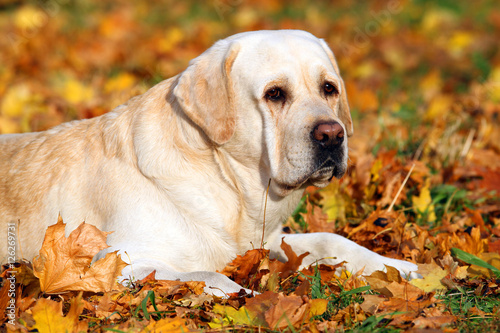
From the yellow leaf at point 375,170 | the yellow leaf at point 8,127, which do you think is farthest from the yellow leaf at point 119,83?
the yellow leaf at point 375,170

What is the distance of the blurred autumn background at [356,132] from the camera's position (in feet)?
8.47

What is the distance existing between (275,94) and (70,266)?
146cm

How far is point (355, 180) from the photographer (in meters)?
4.31

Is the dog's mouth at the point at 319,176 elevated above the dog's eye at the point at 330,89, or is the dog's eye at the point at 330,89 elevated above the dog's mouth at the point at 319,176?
the dog's eye at the point at 330,89

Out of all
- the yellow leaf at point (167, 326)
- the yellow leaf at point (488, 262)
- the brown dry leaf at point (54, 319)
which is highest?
the brown dry leaf at point (54, 319)

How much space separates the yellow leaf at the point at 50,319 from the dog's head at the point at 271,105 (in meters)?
1.23

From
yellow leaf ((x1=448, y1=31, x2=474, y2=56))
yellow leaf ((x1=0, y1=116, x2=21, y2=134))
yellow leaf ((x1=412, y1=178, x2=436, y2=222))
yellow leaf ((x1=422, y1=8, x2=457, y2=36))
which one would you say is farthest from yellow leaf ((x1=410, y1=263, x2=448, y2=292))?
yellow leaf ((x1=422, y1=8, x2=457, y2=36))

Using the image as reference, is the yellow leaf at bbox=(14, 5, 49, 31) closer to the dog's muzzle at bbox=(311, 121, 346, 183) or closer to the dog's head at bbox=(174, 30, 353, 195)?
the dog's head at bbox=(174, 30, 353, 195)

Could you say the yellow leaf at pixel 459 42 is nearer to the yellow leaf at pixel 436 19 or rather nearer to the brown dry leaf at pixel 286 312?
the yellow leaf at pixel 436 19

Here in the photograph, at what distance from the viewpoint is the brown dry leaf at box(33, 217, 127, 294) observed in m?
2.71

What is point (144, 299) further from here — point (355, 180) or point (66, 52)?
point (66, 52)

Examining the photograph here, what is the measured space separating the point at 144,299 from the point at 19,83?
18.1ft

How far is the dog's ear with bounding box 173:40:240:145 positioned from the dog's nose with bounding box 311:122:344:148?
498mm

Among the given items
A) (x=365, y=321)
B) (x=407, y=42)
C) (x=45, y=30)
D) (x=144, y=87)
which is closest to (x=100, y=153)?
(x=365, y=321)
